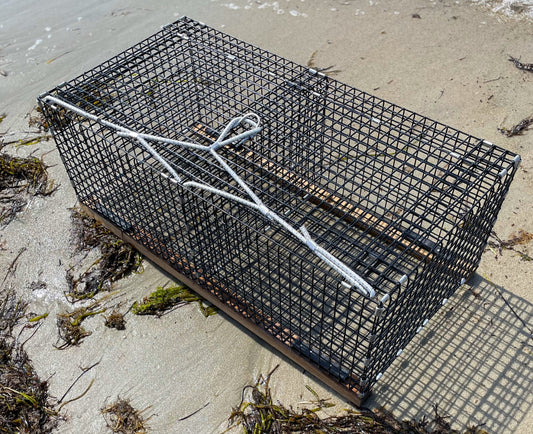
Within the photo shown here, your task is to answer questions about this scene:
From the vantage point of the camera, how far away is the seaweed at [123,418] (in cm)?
269

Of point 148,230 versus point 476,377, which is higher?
point 148,230

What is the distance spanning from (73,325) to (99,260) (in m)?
0.46

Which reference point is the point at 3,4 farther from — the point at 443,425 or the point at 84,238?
the point at 443,425

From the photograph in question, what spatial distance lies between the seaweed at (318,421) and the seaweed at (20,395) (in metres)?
0.90

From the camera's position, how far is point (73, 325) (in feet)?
10.2

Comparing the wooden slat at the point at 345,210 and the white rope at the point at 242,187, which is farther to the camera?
the wooden slat at the point at 345,210

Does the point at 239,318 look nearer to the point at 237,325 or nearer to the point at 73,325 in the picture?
the point at 237,325

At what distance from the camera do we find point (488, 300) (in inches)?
121

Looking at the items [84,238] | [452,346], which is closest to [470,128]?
[452,346]

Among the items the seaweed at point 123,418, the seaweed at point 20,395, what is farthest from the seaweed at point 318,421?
the seaweed at point 20,395

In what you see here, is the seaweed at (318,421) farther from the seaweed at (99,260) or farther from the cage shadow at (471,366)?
the seaweed at (99,260)

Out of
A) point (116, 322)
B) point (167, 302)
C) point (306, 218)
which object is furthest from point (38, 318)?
point (306, 218)

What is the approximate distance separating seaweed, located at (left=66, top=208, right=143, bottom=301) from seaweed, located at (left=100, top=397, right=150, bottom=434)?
0.72m

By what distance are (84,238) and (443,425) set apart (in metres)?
2.29
